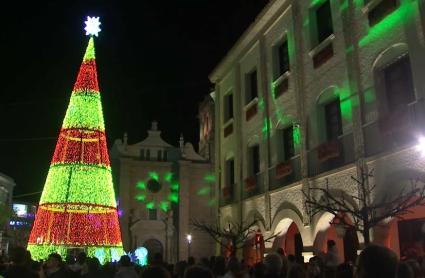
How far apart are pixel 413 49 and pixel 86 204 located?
12.9 meters

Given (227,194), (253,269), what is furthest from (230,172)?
(253,269)

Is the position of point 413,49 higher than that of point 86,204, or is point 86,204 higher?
point 413,49

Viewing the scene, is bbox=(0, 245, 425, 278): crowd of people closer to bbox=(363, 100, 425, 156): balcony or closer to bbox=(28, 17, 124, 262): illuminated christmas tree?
bbox=(363, 100, 425, 156): balcony

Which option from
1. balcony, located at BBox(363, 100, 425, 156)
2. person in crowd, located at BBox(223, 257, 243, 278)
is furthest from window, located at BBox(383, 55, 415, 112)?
person in crowd, located at BBox(223, 257, 243, 278)

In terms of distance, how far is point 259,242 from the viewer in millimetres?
19359

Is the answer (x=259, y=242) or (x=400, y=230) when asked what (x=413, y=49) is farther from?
(x=259, y=242)

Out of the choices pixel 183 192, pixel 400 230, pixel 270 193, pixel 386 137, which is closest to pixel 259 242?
pixel 270 193

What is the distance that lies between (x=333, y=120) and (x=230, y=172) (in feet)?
29.9

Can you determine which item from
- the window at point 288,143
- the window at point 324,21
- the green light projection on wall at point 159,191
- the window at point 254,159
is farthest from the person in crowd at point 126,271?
the green light projection on wall at point 159,191

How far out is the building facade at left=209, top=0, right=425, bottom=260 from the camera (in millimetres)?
12708

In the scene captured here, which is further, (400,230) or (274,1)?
(274,1)

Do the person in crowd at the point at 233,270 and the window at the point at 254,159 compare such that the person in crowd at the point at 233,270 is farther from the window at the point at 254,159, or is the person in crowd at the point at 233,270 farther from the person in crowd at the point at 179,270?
the window at the point at 254,159

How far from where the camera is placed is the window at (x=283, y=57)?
64.1 feet

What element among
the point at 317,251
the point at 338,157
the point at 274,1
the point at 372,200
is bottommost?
the point at 317,251
